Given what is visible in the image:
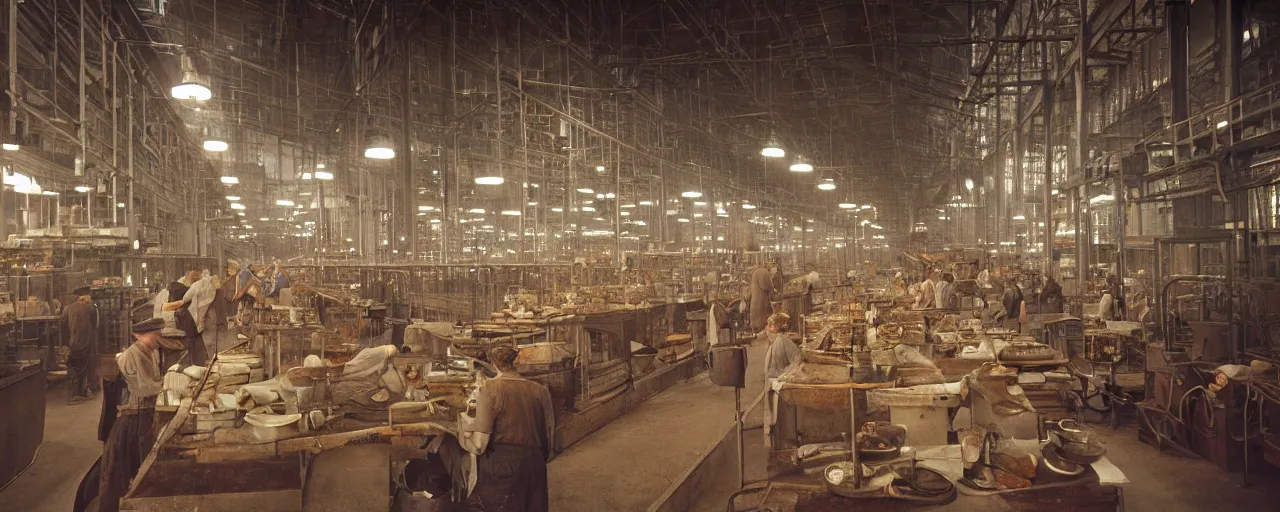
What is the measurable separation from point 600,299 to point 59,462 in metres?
6.65

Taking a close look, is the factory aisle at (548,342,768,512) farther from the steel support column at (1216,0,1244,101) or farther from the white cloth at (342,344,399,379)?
the steel support column at (1216,0,1244,101)

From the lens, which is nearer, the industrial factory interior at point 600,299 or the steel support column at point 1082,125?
the industrial factory interior at point 600,299

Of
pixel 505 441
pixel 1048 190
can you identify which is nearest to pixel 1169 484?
pixel 505 441

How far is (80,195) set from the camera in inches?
517

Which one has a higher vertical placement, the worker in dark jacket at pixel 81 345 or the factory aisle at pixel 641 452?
the worker in dark jacket at pixel 81 345

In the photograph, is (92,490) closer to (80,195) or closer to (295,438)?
(295,438)

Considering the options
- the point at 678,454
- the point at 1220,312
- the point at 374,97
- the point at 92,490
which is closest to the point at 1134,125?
the point at 1220,312

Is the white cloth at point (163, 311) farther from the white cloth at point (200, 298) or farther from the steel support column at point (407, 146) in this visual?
the steel support column at point (407, 146)

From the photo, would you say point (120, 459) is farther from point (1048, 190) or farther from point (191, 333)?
point (1048, 190)

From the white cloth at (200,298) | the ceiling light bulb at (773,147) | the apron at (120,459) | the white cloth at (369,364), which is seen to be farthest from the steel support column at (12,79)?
the ceiling light bulb at (773,147)

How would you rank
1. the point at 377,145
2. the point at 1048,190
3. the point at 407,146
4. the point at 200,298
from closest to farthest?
the point at 377,145, the point at 200,298, the point at 407,146, the point at 1048,190

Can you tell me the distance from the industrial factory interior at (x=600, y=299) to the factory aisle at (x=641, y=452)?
0.21ft

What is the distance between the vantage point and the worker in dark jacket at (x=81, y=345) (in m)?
9.94

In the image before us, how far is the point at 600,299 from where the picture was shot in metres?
11.0
